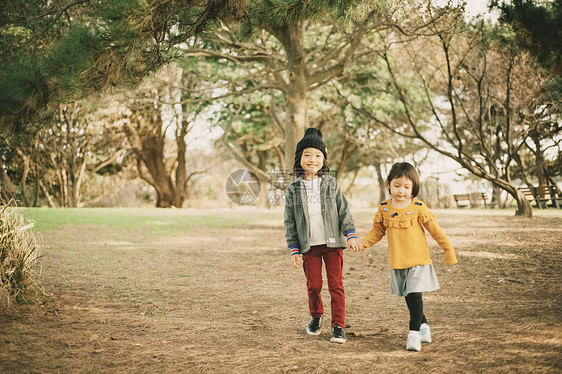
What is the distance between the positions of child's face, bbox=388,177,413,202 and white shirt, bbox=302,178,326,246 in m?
0.57

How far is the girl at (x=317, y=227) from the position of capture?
3.53m

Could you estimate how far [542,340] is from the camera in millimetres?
3160

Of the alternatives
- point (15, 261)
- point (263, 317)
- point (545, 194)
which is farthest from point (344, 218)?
point (545, 194)

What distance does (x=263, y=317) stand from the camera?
4234 millimetres

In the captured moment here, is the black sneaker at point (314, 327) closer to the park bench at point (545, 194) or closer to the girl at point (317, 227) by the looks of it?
the girl at point (317, 227)

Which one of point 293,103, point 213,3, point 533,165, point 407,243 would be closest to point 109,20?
point 213,3

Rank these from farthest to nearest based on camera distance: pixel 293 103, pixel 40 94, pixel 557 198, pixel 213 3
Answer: pixel 557 198 < pixel 293 103 < pixel 213 3 < pixel 40 94

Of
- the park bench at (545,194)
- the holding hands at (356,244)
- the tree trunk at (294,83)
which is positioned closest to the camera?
the holding hands at (356,244)

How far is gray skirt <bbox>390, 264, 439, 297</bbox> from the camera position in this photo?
3.21 m

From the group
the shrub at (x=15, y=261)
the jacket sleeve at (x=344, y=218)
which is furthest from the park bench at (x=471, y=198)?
the shrub at (x=15, y=261)

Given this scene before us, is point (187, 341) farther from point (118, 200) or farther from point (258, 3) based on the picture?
point (118, 200)

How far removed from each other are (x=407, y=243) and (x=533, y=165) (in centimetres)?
2062

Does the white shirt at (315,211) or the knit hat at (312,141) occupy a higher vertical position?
the knit hat at (312,141)

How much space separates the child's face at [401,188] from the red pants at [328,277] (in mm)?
607
